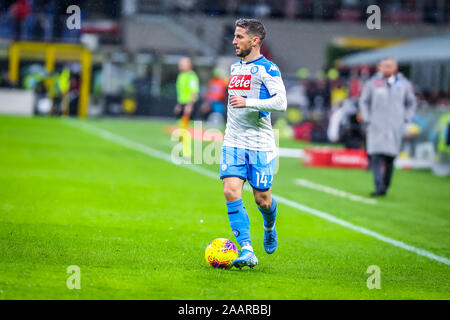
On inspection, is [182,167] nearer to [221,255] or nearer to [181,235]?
[181,235]

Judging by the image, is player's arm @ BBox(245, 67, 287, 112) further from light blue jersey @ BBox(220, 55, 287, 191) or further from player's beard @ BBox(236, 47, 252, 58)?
player's beard @ BBox(236, 47, 252, 58)

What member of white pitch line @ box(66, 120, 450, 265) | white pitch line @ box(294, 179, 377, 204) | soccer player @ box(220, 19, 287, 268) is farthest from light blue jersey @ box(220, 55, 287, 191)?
white pitch line @ box(294, 179, 377, 204)

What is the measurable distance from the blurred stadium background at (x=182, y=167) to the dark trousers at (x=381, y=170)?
0.27 metres

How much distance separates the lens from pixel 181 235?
9.53 m

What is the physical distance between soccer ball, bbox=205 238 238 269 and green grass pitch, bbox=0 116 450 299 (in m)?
0.11

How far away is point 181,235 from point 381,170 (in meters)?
6.24

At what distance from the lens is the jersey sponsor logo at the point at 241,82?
7.88m

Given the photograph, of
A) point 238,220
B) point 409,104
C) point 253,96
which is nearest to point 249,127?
point 253,96

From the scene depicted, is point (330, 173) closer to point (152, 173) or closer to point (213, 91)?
point (152, 173)

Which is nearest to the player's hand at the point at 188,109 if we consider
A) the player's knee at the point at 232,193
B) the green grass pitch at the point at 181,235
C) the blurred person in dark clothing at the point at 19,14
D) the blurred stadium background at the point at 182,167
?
the blurred stadium background at the point at 182,167

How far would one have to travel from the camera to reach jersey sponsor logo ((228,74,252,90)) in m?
7.88

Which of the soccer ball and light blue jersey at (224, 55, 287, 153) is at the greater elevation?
light blue jersey at (224, 55, 287, 153)

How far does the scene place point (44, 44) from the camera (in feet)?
134
